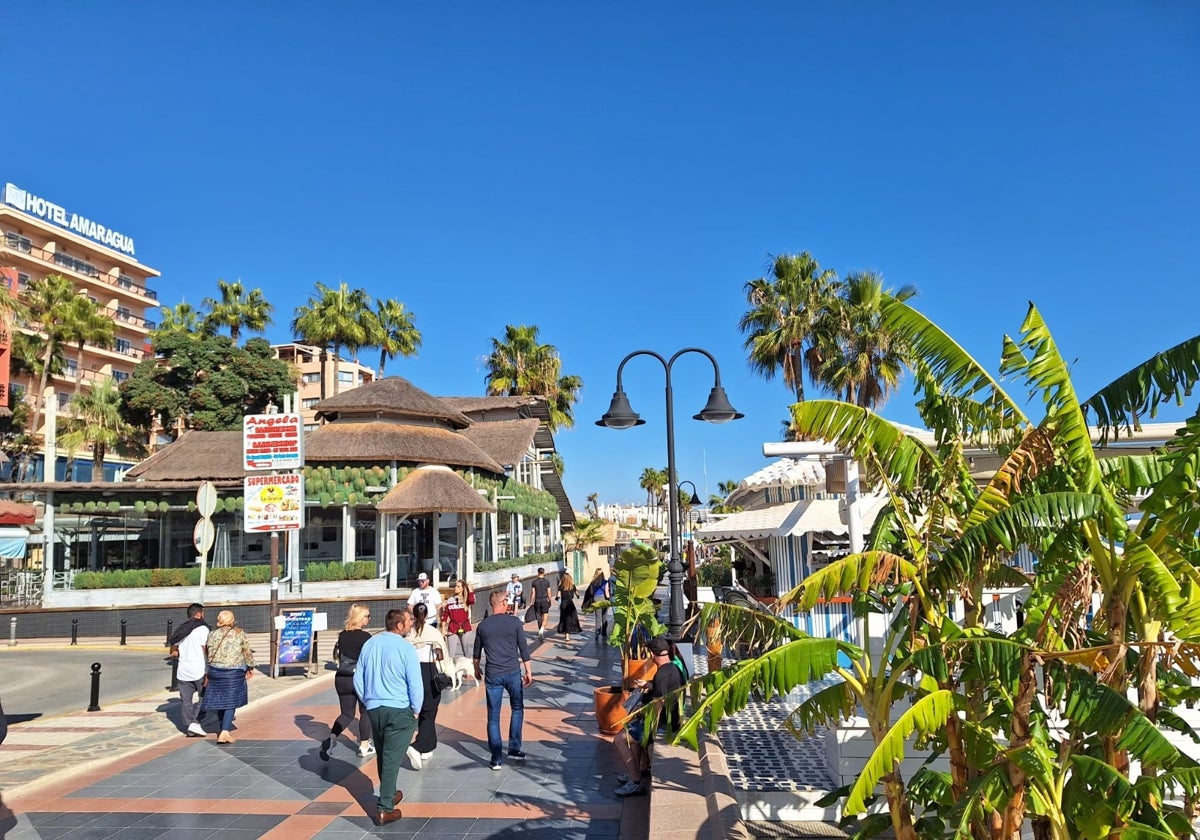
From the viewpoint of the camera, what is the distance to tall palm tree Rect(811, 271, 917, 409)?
2653 centimetres

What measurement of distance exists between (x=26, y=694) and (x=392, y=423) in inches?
610

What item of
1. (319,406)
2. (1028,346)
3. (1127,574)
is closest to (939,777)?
(1127,574)

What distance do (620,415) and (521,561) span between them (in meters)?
22.6

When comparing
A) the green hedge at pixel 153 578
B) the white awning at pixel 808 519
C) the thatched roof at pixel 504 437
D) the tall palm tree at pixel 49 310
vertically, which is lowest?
the green hedge at pixel 153 578

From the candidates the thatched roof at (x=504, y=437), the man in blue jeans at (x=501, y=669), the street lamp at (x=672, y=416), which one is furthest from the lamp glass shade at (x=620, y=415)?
the thatched roof at (x=504, y=437)

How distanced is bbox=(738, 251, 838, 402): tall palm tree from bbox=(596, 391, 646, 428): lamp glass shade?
17110 mm

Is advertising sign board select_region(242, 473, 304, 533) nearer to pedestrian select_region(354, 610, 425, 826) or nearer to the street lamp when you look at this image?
the street lamp

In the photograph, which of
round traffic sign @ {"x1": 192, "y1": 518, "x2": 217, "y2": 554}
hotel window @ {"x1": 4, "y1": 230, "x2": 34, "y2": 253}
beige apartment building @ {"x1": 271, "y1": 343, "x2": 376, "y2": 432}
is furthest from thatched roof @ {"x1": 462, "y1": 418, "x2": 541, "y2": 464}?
Result: beige apartment building @ {"x1": 271, "y1": 343, "x2": 376, "y2": 432}

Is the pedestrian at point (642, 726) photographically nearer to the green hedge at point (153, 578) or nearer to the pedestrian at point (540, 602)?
the pedestrian at point (540, 602)

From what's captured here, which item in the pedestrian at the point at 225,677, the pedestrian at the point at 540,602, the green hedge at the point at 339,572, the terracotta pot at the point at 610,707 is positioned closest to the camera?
the terracotta pot at the point at 610,707

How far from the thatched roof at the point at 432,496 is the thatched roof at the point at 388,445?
31.7 inches

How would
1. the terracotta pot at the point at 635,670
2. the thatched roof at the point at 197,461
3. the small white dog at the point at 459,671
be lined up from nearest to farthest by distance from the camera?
1. the terracotta pot at the point at 635,670
2. the small white dog at the point at 459,671
3. the thatched roof at the point at 197,461

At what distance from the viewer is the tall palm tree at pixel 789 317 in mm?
28641

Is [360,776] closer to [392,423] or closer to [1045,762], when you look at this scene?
[1045,762]
